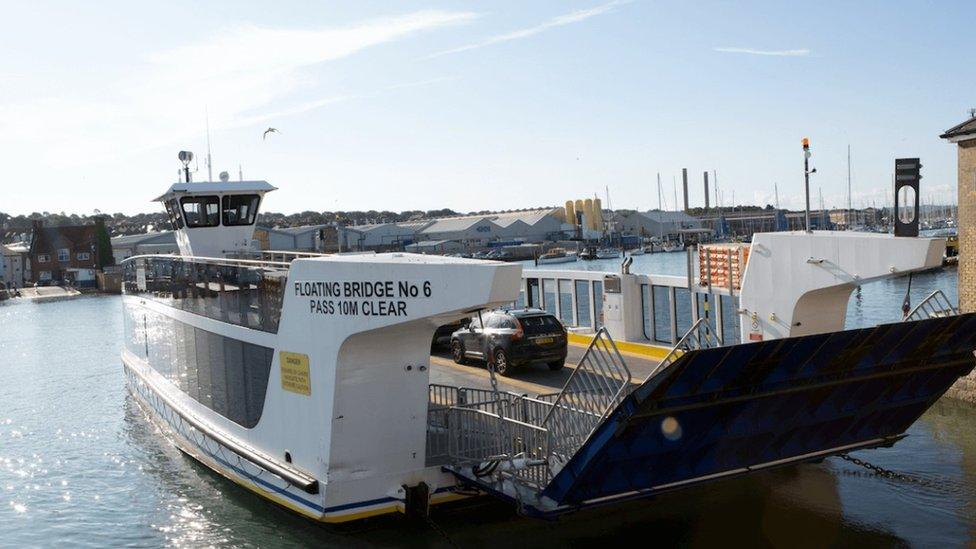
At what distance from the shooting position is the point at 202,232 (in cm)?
1764

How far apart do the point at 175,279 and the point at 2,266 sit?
94.3m

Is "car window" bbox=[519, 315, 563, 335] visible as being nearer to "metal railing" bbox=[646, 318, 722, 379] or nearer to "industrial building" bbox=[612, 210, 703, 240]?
"metal railing" bbox=[646, 318, 722, 379]

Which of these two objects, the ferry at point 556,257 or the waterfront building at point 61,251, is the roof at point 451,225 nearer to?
the ferry at point 556,257

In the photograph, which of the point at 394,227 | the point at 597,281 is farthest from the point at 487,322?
the point at 394,227

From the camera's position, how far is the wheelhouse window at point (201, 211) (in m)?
17.5

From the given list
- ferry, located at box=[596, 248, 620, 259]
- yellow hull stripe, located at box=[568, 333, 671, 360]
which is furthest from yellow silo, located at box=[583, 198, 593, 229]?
yellow hull stripe, located at box=[568, 333, 671, 360]

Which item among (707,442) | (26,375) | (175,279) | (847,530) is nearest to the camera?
(707,442)

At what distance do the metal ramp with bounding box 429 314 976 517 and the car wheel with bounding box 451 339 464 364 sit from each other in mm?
7050

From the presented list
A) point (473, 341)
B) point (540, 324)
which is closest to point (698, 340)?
point (540, 324)

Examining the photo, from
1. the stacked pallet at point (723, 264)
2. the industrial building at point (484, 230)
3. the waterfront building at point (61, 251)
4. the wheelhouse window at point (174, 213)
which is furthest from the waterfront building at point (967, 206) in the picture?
the waterfront building at point (61, 251)

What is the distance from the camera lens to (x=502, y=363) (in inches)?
696

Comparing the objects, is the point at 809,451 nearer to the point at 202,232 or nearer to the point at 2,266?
the point at 202,232

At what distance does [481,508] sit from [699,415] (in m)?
3.55

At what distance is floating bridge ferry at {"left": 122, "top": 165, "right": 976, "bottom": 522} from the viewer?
31.3 ft
